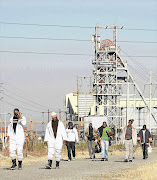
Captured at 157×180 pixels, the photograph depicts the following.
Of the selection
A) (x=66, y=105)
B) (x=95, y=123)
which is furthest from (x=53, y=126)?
(x=66, y=105)

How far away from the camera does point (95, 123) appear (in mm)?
58031

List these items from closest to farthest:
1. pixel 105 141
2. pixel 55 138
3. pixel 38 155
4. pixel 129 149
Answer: pixel 55 138 → pixel 129 149 → pixel 105 141 → pixel 38 155

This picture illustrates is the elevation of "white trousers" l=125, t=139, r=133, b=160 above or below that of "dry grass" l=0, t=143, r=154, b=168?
above

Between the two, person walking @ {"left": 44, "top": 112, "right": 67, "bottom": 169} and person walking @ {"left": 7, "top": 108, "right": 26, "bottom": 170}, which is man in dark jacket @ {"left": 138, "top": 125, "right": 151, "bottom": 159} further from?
person walking @ {"left": 7, "top": 108, "right": 26, "bottom": 170}

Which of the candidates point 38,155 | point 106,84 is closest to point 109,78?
point 106,84

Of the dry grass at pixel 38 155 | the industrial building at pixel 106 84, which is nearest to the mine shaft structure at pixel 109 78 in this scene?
the industrial building at pixel 106 84

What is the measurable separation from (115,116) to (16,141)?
54346mm

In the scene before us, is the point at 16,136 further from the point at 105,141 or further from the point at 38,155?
the point at 38,155

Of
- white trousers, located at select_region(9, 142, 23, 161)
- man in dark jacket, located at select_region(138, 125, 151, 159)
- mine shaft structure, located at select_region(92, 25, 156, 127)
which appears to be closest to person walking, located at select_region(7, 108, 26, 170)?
white trousers, located at select_region(9, 142, 23, 161)

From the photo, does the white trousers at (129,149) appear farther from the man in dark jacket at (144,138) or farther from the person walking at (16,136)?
the person walking at (16,136)

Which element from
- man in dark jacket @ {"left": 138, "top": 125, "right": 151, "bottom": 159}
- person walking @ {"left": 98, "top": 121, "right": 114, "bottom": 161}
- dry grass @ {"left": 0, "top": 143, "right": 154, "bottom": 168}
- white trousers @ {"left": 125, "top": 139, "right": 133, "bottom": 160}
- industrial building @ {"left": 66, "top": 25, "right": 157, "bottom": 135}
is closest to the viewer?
dry grass @ {"left": 0, "top": 143, "right": 154, "bottom": 168}

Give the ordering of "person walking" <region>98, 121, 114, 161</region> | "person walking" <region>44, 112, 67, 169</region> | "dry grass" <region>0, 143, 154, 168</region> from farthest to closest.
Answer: "person walking" <region>98, 121, 114, 161</region>, "dry grass" <region>0, 143, 154, 168</region>, "person walking" <region>44, 112, 67, 169</region>

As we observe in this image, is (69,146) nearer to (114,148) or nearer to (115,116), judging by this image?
(114,148)

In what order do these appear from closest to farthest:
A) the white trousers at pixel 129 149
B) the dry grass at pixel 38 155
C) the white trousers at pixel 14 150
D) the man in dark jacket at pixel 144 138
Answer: the white trousers at pixel 14 150, the dry grass at pixel 38 155, the white trousers at pixel 129 149, the man in dark jacket at pixel 144 138
